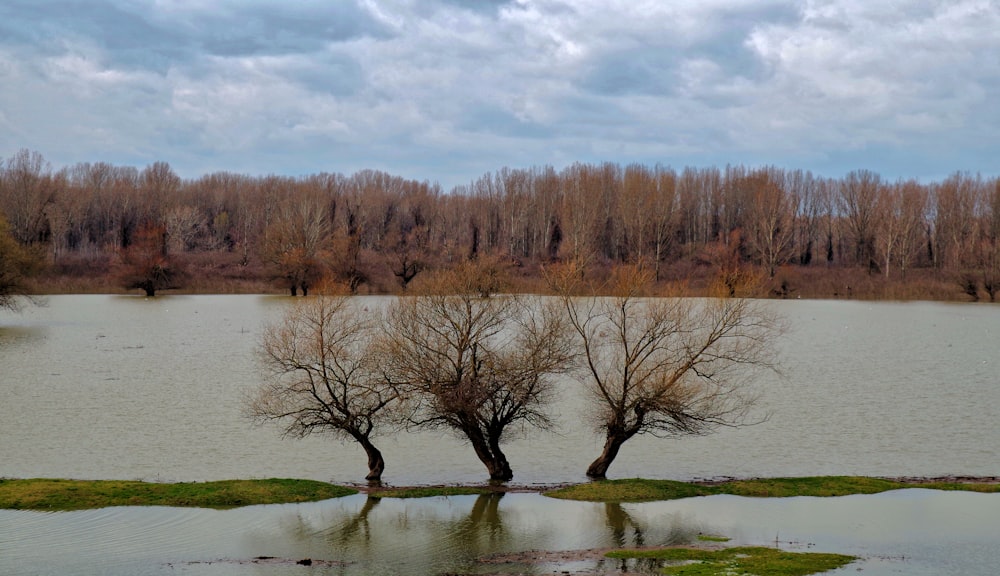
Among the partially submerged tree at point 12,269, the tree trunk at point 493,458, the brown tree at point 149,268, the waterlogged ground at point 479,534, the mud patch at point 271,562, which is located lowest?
the mud patch at point 271,562

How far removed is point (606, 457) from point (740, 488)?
3.60 metres

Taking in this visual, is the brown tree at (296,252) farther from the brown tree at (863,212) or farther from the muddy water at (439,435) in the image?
the brown tree at (863,212)

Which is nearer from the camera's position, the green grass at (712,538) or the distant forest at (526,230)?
the green grass at (712,538)

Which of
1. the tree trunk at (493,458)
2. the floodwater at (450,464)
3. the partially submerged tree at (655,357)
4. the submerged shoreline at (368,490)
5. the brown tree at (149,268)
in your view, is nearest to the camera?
the floodwater at (450,464)

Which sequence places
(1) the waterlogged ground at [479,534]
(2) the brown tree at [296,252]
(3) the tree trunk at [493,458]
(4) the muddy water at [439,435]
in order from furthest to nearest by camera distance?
(2) the brown tree at [296,252] → (4) the muddy water at [439,435] → (3) the tree trunk at [493,458] → (1) the waterlogged ground at [479,534]

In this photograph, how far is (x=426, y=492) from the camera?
22.5 metres

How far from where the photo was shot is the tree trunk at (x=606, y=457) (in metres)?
24.0

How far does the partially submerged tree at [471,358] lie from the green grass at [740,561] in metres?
6.87

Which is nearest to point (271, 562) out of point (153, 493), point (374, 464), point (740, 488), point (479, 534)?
point (479, 534)

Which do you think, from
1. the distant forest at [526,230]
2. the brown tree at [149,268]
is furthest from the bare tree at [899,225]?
the brown tree at [149,268]

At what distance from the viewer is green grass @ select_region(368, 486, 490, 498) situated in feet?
73.0

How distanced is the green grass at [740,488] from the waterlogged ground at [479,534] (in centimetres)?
44

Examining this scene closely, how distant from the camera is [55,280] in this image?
332ft

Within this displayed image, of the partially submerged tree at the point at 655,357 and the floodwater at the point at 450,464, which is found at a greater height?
the partially submerged tree at the point at 655,357
